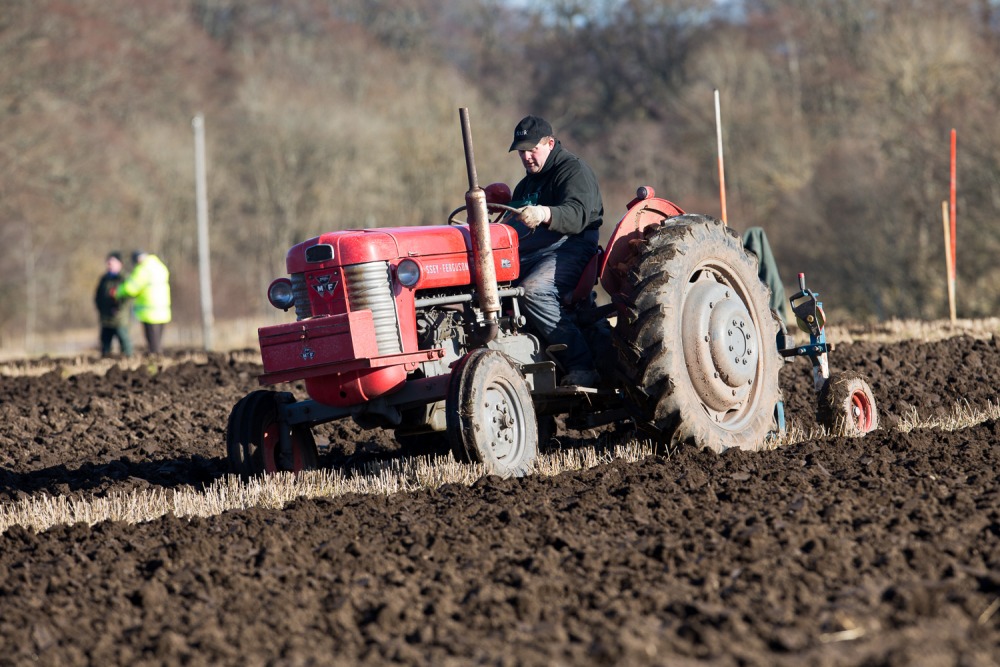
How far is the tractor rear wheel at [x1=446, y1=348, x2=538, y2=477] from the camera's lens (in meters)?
Result: 6.52

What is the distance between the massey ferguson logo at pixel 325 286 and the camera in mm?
6867

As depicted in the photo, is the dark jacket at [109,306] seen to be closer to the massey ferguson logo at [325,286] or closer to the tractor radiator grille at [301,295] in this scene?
the tractor radiator grille at [301,295]

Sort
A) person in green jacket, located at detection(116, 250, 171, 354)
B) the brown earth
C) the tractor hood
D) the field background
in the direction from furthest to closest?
the field background → person in green jacket, located at detection(116, 250, 171, 354) → the tractor hood → the brown earth

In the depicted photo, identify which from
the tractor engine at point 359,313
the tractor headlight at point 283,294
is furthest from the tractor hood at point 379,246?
the tractor headlight at point 283,294

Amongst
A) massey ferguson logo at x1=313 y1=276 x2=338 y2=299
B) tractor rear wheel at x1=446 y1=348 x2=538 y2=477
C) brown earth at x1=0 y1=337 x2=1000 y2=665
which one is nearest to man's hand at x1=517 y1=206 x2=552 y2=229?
tractor rear wheel at x1=446 y1=348 x2=538 y2=477

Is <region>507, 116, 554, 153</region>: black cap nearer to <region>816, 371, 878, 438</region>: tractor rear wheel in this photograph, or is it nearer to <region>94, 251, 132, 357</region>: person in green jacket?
<region>816, 371, 878, 438</region>: tractor rear wheel

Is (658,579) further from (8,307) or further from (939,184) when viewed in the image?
(8,307)

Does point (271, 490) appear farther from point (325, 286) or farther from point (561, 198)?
point (561, 198)

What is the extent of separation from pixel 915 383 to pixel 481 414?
469cm

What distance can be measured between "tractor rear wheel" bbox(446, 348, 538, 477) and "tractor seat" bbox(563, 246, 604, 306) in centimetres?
80

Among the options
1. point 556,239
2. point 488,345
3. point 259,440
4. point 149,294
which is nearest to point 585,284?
point 556,239

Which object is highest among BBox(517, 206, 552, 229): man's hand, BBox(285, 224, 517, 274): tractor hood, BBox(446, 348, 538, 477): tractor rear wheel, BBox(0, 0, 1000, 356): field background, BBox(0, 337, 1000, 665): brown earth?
BBox(0, 0, 1000, 356): field background

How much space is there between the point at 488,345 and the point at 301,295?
980mm

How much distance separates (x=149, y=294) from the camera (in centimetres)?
1816
